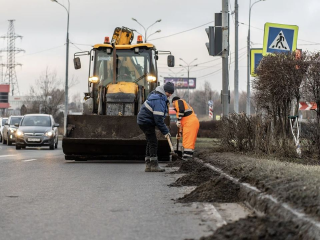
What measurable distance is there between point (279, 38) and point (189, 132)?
4295 millimetres

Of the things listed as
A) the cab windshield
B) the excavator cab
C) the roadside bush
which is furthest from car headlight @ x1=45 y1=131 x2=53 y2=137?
the roadside bush

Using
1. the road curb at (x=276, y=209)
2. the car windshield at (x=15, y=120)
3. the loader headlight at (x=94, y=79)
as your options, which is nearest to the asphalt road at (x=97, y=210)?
the road curb at (x=276, y=209)

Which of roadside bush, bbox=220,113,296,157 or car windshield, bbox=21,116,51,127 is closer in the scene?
roadside bush, bbox=220,113,296,157

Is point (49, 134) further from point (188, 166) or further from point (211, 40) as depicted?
point (188, 166)

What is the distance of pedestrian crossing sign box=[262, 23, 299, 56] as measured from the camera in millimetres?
17219

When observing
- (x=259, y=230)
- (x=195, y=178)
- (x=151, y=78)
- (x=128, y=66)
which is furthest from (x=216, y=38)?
→ (x=259, y=230)

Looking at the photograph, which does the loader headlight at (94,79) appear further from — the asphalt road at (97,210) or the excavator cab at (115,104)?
the asphalt road at (97,210)

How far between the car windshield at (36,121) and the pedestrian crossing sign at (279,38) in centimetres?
1413

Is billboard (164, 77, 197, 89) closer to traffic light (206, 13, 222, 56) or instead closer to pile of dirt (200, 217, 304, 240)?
traffic light (206, 13, 222, 56)

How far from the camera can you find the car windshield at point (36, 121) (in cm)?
2884

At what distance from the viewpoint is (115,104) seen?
17.9 m

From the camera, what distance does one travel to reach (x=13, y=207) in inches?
300

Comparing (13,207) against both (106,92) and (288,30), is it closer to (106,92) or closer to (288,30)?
(106,92)

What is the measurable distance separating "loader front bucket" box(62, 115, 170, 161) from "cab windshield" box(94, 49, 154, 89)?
7.78 feet
